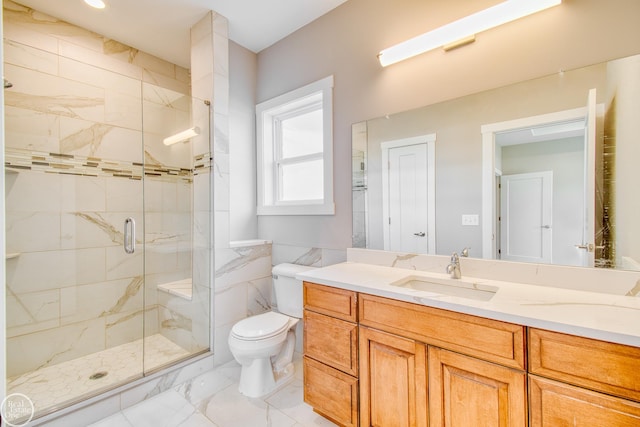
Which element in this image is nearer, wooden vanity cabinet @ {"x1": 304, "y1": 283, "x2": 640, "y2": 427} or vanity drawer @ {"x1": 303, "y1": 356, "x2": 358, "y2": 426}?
wooden vanity cabinet @ {"x1": 304, "y1": 283, "x2": 640, "y2": 427}

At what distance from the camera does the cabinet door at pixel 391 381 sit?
4.07 ft

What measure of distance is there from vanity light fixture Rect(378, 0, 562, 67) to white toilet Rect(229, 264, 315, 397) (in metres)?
1.62

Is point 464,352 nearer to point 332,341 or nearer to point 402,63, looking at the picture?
point 332,341

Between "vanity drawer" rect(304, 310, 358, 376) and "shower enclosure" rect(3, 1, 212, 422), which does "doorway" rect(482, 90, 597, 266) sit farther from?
"shower enclosure" rect(3, 1, 212, 422)

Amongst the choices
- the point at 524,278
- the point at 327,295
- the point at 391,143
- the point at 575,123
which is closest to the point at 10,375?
the point at 327,295

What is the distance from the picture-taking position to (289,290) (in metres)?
2.20

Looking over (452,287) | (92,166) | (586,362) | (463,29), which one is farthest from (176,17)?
(586,362)

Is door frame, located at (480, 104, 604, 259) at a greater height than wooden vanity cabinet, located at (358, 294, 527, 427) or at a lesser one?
greater

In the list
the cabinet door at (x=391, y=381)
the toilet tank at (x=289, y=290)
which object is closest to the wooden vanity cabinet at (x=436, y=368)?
the cabinet door at (x=391, y=381)

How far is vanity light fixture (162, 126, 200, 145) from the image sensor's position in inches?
92.9

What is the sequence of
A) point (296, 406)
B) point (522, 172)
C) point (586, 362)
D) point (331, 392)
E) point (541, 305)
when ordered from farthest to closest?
point (296, 406) < point (331, 392) < point (522, 172) < point (541, 305) < point (586, 362)

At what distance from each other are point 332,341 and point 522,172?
131 centimetres

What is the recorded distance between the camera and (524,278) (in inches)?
55.9

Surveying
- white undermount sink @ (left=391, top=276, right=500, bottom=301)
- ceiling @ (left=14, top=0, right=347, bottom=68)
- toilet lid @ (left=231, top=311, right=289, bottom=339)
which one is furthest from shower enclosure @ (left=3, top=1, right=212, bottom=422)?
white undermount sink @ (left=391, top=276, right=500, bottom=301)
